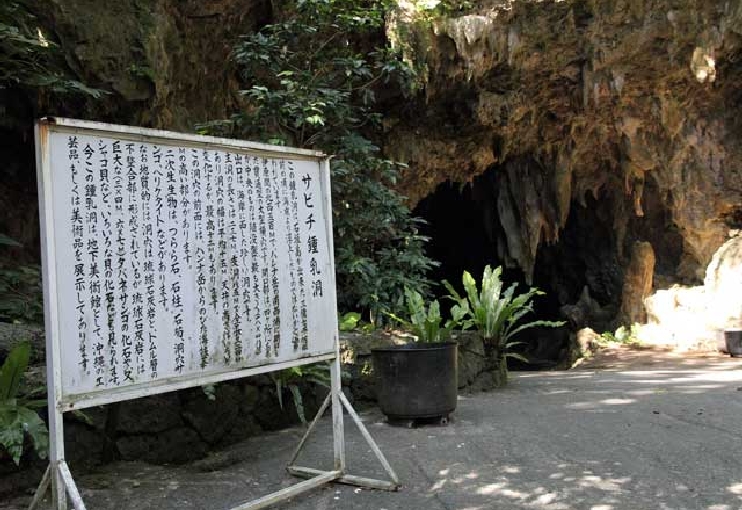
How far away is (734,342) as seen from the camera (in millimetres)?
10297

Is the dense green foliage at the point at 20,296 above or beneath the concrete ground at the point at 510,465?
above

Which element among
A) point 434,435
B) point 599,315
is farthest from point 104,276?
point 599,315

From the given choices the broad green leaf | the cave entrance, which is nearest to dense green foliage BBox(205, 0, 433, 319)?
the broad green leaf

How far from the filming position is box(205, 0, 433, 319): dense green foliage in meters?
6.66

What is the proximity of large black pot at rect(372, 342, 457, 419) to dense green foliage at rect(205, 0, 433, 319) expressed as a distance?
1.93 metres

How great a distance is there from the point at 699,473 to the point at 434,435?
1.71m

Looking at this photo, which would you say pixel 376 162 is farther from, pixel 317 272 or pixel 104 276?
pixel 104 276

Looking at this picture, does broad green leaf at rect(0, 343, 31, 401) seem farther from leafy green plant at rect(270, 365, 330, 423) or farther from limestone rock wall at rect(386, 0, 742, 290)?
limestone rock wall at rect(386, 0, 742, 290)

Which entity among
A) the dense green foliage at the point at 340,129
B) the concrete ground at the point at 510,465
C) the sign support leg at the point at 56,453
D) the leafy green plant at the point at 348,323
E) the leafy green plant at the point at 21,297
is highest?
the dense green foliage at the point at 340,129

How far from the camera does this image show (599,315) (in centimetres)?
1667

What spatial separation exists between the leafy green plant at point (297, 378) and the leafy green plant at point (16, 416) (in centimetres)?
170

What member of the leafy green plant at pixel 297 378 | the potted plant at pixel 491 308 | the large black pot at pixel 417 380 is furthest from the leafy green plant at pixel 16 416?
the potted plant at pixel 491 308

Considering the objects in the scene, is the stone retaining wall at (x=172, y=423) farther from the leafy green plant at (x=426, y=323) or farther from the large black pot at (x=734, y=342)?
the large black pot at (x=734, y=342)

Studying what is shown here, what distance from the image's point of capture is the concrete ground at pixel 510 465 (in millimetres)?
3068
